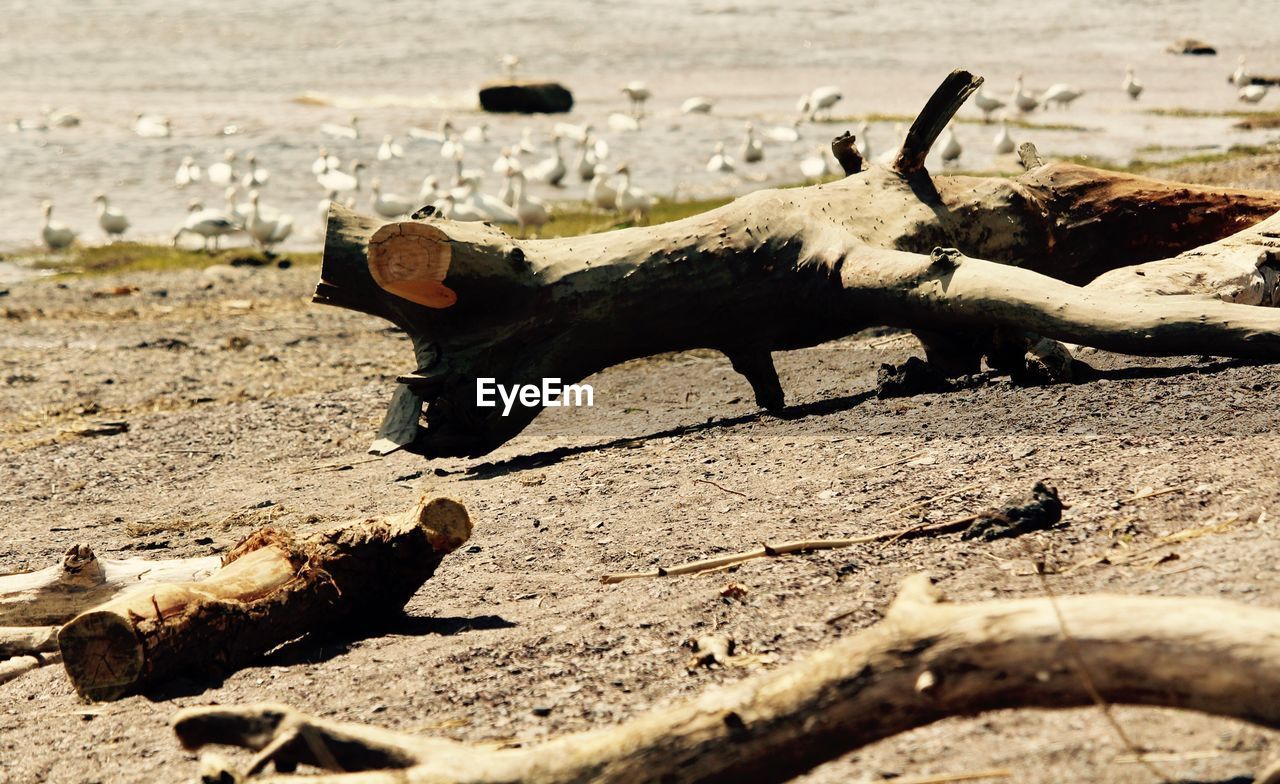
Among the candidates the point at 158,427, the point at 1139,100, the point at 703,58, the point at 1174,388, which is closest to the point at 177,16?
the point at 703,58

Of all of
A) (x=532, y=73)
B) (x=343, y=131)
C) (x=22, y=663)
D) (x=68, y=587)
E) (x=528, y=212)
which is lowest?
(x=22, y=663)

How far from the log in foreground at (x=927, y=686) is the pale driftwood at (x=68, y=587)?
2.69m

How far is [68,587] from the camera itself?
17.3 feet

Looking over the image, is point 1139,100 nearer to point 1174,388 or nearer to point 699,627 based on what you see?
point 1174,388

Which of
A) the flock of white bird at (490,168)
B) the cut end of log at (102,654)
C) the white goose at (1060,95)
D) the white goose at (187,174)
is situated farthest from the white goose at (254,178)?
the cut end of log at (102,654)

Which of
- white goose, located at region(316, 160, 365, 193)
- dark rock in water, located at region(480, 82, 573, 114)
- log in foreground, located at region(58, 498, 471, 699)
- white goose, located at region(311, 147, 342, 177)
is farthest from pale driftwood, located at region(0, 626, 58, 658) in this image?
dark rock in water, located at region(480, 82, 573, 114)

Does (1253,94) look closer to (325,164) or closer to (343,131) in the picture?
(325,164)

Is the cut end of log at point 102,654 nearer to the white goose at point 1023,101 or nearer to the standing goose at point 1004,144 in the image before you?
the standing goose at point 1004,144

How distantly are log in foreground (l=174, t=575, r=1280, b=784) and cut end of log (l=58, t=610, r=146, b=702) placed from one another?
1.68 metres

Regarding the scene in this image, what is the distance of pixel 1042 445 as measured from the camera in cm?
552

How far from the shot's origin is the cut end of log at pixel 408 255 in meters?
6.92

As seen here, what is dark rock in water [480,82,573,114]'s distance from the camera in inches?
1537

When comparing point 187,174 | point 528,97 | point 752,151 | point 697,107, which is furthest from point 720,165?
point 528,97

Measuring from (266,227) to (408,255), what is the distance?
14.7 metres
